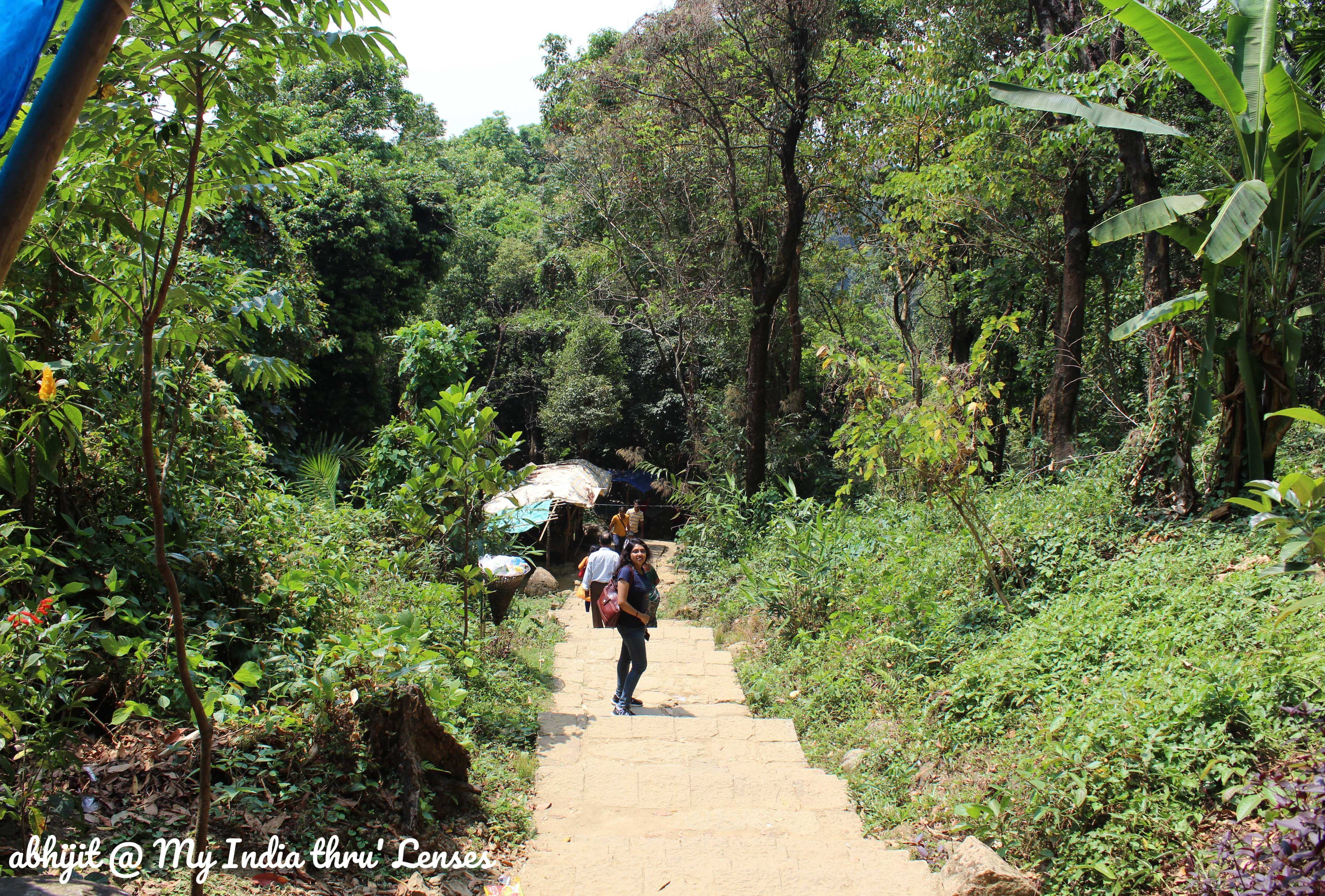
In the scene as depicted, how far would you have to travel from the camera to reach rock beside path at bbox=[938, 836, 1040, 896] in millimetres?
3445

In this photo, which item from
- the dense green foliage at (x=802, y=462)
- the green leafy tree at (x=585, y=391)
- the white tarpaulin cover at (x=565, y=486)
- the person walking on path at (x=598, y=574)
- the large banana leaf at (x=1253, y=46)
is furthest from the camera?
the green leafy tree at (x=585, y=391)

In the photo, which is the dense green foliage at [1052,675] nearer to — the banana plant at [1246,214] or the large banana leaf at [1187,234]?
the banana plant at [1246,214]

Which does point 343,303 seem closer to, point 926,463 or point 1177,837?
point 926,463

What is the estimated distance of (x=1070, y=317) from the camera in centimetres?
1086

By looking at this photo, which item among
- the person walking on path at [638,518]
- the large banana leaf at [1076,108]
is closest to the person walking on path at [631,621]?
the large banana leaf at [1076,108]

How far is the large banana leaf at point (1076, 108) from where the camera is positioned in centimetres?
584

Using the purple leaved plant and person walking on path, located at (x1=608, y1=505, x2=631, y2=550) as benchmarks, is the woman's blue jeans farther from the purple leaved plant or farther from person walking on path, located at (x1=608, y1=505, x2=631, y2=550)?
the purple leaved plant

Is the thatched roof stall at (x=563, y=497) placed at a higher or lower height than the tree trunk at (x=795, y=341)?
lower

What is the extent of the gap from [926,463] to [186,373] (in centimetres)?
494

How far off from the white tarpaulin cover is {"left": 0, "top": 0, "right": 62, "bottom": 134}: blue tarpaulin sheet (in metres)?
12.3

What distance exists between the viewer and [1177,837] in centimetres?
344

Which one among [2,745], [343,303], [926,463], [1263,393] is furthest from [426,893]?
[343,303]

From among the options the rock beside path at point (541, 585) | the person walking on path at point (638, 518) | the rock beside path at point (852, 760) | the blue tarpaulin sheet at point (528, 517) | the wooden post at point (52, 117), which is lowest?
the rock beside path at point (541, 585)

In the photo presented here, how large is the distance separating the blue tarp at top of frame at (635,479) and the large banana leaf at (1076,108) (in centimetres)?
1397
